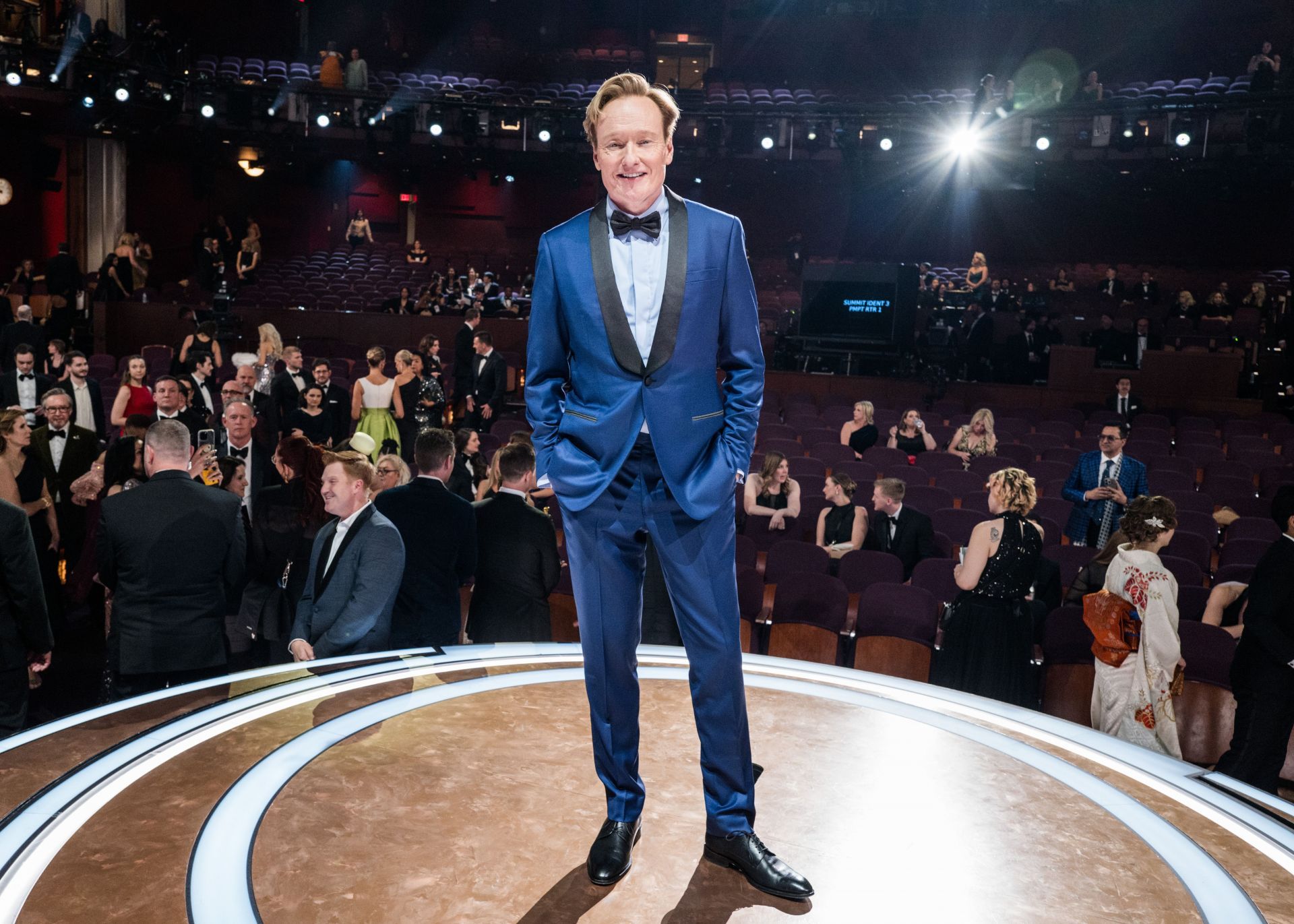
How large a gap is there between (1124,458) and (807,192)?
1601 centimetres

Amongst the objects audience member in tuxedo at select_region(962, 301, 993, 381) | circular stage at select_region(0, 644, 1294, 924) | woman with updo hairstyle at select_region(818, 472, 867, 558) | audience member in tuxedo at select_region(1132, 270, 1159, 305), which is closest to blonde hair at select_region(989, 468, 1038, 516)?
woman with updo hairstyle at select_region(818, 472, 867, 558)

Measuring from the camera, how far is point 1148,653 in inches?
162

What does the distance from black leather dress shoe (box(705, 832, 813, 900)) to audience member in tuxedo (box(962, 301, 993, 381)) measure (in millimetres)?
12300

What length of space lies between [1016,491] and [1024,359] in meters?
9.64

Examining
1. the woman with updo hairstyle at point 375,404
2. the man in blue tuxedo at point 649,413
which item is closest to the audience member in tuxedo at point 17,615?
the man in blue tuxedo at point 649,413

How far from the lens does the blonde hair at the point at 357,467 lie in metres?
3.37

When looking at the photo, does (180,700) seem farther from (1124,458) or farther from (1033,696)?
(1124,458)

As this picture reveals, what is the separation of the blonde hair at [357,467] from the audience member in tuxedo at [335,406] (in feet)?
11.1

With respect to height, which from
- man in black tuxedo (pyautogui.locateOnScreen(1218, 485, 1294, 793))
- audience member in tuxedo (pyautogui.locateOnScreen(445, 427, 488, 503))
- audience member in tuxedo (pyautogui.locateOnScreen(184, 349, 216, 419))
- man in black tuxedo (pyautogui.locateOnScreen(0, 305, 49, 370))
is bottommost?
man in black tuxedo (pyautogui.locateOnScreen(1218, 485, 1294, 793))

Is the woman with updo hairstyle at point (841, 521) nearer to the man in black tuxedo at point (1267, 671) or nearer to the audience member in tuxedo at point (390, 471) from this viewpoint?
the man in black tuxedo at point (1267, 671)

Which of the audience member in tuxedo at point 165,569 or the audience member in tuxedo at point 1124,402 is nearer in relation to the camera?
the audience member in tuxedo at point 165,569

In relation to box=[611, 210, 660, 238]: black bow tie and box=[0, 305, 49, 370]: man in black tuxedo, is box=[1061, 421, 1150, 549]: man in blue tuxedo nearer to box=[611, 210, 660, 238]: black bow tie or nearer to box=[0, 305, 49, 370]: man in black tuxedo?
box=[611, 210, 660, 238]: black bow tie

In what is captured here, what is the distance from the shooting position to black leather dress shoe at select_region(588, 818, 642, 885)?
74.6 inches

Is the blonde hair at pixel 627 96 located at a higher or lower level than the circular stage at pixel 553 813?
higher
